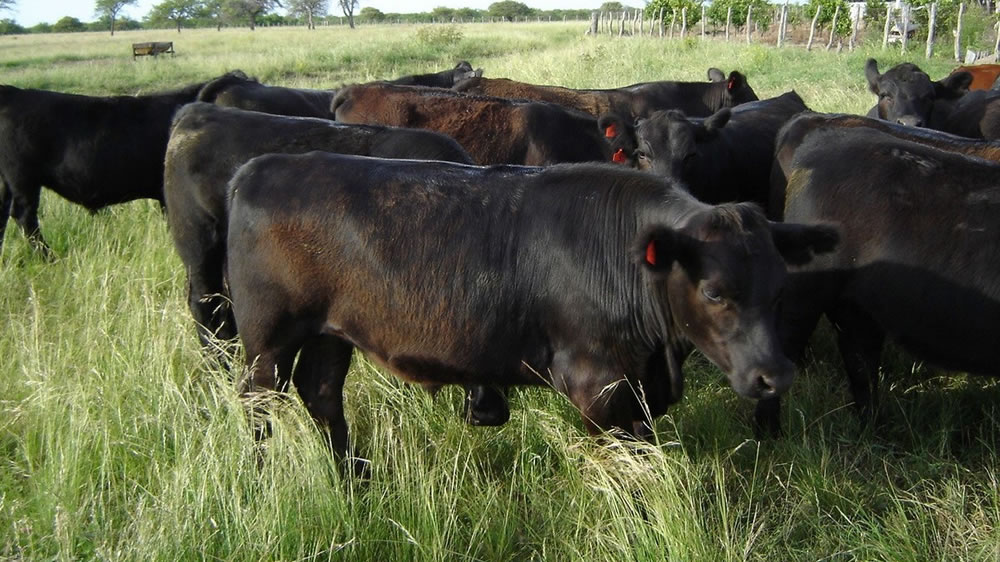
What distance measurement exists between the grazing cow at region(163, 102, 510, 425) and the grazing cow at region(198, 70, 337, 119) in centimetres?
336

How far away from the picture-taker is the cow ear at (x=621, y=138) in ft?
24.0

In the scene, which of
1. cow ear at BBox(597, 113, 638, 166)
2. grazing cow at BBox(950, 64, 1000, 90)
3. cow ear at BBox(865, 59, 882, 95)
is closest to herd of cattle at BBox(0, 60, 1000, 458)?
cow ear at BBox(597, 113, 638, 166)

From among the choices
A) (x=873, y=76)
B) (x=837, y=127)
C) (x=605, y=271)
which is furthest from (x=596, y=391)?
(x=873, y=76)

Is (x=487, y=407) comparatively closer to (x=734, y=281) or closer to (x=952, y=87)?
(x=734, y=281)

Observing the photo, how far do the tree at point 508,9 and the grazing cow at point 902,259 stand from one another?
4474 inches

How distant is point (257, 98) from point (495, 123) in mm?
3067

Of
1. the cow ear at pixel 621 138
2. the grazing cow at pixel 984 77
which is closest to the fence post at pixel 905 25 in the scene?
the grazing cow at pixel 984 77

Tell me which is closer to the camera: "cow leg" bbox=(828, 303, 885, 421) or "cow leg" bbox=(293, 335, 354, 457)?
"cow leg" bbox=(293, 335, 354, 457)

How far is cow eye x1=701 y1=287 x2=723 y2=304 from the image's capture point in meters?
3.53

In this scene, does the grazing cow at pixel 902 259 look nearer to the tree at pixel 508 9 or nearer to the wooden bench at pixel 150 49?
the wooden bench at pixel 150 49

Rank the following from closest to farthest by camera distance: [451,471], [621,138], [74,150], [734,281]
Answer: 1. [734,281]
2. [451,471]
3. [621,138]
4. [74,150]

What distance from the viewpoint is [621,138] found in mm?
7348

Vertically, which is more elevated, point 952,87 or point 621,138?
point 952,87

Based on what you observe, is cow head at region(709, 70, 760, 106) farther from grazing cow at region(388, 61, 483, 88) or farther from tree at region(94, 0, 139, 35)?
tree at region(94, 0, 139, 35)
